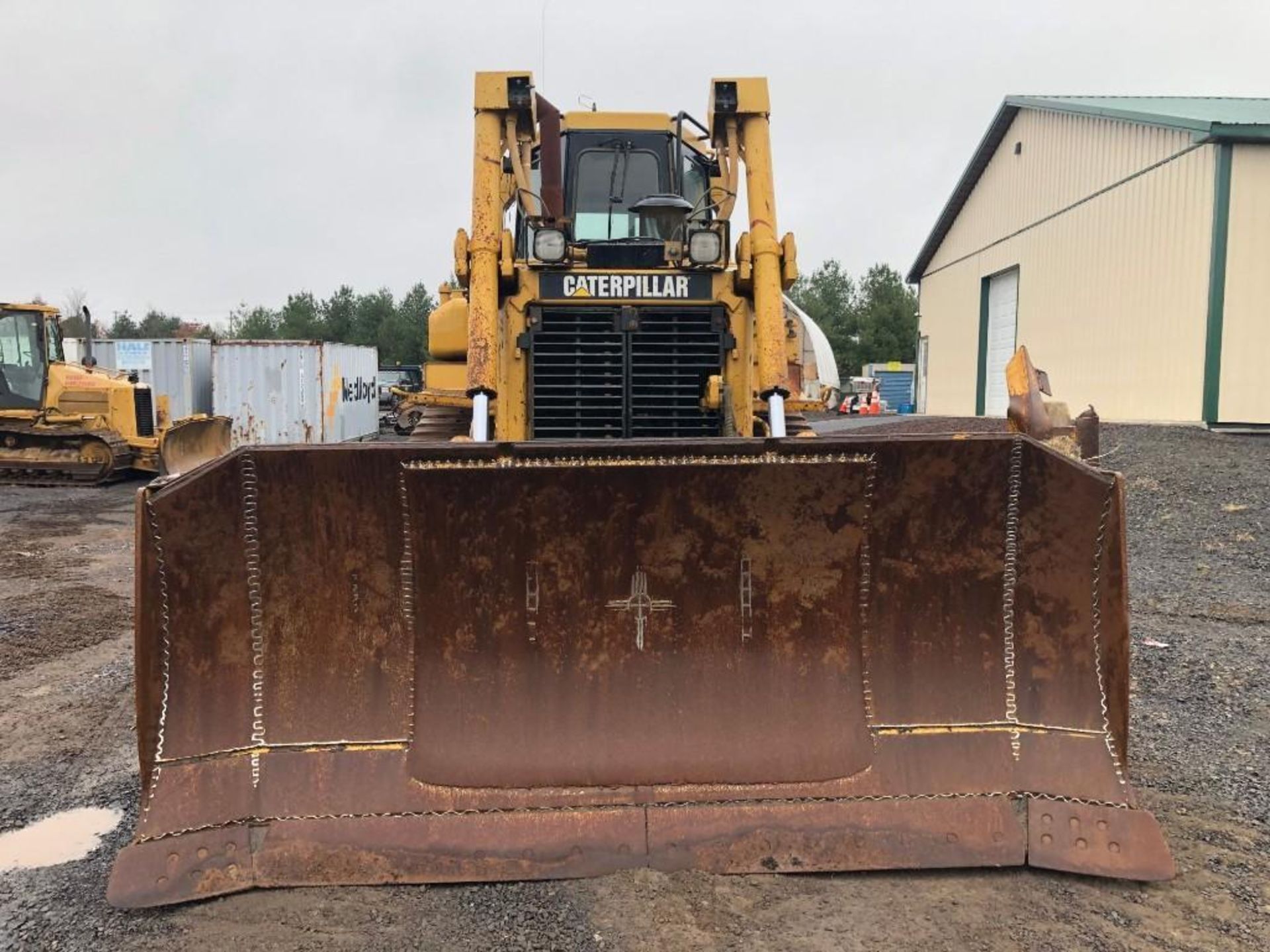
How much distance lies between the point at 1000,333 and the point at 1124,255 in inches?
282

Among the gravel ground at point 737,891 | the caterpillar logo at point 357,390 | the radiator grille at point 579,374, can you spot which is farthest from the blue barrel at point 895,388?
the radiator grille at point 579,374

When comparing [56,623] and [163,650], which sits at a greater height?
[163,650]

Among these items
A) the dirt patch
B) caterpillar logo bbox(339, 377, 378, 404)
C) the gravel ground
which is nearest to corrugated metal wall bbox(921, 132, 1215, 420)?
the gravel ground

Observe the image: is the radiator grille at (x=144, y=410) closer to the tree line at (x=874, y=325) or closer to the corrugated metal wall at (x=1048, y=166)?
the corrugated metal wall at (x=1048, y=166)

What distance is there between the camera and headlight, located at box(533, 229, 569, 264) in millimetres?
5062

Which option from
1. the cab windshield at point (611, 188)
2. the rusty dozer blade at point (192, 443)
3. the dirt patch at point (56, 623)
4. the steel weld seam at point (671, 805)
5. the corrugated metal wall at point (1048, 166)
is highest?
the corrugated metal wall at point (1048, 166)

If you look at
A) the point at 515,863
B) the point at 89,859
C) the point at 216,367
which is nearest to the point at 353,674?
the point at 515,863

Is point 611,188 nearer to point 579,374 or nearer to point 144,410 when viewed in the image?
point 579,374

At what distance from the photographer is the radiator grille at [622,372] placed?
5156mm

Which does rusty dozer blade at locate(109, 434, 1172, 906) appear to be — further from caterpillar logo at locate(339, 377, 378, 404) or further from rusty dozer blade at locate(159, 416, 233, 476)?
caterpillar logo at locate(339, 377, 378, 404)

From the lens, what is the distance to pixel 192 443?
3832 millimetres

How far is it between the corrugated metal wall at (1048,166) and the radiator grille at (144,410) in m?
18.1

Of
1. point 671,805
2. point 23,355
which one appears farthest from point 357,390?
point 671,805

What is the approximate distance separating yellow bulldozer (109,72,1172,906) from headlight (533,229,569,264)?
2222mm
